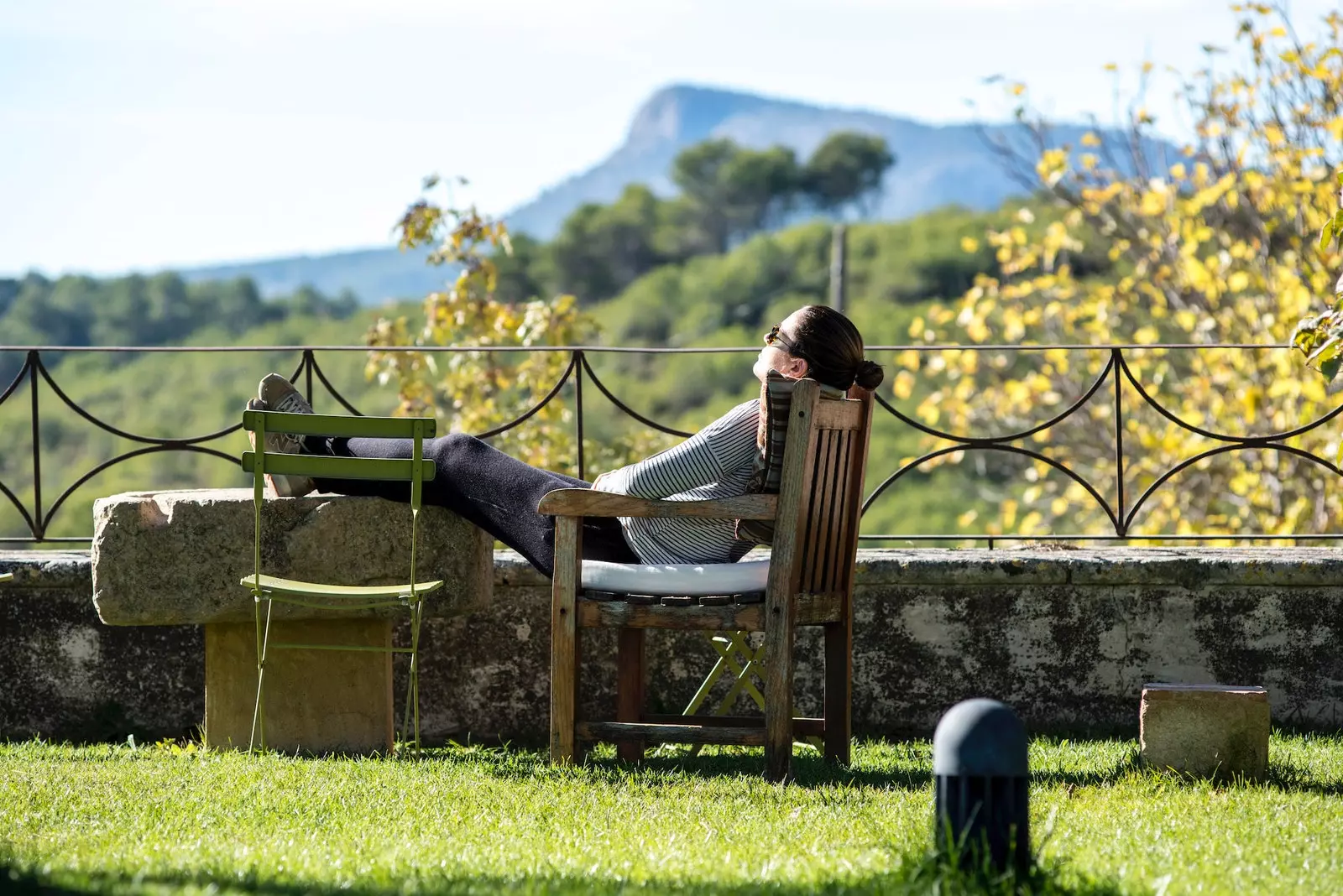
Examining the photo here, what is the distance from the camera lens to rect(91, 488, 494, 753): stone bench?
14.6 feet

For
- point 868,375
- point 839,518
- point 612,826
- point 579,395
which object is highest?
point 868,375

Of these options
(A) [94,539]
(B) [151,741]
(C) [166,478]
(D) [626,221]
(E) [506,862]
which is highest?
(D) [626,221]

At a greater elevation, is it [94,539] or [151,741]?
[94,539]

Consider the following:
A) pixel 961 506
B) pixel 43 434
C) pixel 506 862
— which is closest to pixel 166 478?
pixel 43 434

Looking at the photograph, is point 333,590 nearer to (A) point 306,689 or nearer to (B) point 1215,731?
(A) point 306,689

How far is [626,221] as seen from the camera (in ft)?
226

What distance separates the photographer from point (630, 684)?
4430 millimetres

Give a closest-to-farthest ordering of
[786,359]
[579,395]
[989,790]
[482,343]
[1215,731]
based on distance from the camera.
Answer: [989,790] < [1215,731] < [786,359] < [579,395] < [482,343]

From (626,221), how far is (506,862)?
66.8m

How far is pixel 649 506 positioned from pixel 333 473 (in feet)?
3.35

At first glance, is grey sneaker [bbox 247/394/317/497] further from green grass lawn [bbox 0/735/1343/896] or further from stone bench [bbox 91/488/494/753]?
green grass lawn [bbox 0/735/1343/896]

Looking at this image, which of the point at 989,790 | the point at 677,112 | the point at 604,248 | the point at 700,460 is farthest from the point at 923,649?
the point at 677,112

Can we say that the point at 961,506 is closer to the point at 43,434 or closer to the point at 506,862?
the point at 43,434

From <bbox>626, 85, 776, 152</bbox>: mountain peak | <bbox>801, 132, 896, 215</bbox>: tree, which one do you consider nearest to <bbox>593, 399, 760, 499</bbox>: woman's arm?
<bbox>801, 132, 896, 215</bbox>: tree
